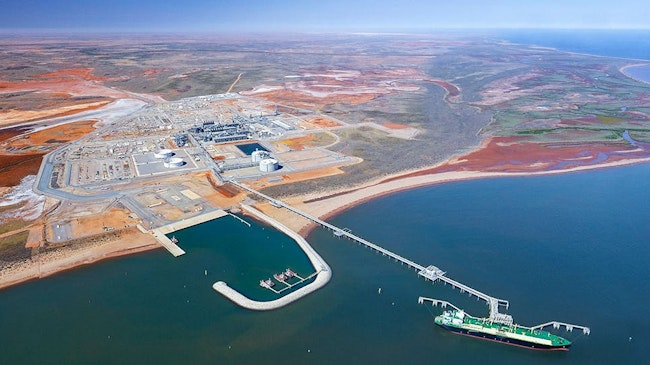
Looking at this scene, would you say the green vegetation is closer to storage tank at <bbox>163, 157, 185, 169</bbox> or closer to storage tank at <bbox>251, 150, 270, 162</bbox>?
storage tank at <bbox>163, 157, 185, 169</bbox>

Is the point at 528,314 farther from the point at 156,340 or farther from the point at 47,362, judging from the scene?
the point at 47,362

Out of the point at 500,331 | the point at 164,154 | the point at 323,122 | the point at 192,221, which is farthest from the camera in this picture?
the point at 323,122

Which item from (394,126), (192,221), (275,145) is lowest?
(192,221)

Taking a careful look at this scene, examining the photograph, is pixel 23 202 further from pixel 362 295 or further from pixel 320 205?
pixel 362 295

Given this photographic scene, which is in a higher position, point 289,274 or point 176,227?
point 176,227

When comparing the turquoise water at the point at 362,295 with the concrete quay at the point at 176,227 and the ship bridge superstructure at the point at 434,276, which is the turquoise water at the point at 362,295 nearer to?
the ship bridge superstructure at the point at 434,276

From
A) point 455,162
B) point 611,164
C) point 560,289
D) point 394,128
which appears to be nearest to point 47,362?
point 560,289

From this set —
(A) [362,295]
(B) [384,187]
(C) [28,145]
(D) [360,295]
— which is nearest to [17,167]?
(C) [28,145]
